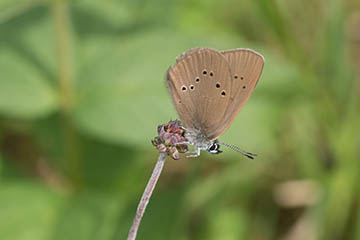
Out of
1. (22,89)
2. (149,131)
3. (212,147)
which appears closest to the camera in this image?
(212,147)

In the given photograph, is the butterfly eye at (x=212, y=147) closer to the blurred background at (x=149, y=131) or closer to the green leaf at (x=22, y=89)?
the blurred background at (x=149, y=131)

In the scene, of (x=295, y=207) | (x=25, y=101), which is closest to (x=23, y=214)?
(x=25, y=101)

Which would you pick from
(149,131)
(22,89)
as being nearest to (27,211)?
(22,89)

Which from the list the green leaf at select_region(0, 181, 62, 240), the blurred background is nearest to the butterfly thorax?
the blurred background

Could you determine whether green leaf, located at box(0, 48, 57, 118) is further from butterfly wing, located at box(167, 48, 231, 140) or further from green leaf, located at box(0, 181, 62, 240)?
butterfly wing, located at box(167, 48, 231, 140)

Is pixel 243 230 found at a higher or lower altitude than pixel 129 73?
lower

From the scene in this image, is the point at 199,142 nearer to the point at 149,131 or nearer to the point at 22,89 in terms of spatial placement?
the point at 149,131

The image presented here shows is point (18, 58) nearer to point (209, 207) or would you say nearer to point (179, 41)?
point (179, 41)

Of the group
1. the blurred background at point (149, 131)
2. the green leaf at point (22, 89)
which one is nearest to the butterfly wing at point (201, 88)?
the blurred background at point (149, 131)
